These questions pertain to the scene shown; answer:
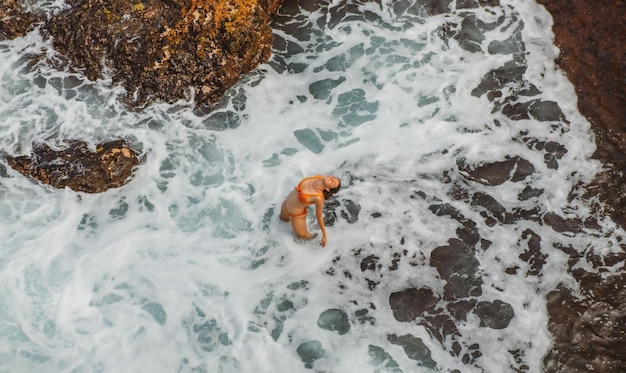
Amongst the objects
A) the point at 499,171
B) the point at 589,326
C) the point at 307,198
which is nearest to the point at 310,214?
the point at 307,198

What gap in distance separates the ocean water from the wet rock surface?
0.31 m

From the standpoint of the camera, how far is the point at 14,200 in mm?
7230

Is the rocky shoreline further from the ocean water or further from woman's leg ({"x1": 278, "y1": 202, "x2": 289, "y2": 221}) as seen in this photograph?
woman's leg ({"x1": 278, "y1": 202, "x2": 289, "y2": 221})

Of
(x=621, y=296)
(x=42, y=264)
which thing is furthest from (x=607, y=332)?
(x=42, y=264)

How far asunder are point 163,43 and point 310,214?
12.1 feet

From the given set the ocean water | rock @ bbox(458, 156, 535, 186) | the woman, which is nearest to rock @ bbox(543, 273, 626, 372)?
the ocean water

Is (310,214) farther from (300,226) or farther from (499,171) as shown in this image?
(499,171)

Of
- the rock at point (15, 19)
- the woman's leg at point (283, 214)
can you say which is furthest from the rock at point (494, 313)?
the rock at point (15, 19)

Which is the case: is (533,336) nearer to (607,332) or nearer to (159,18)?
(607,332)

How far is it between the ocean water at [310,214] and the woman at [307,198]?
1.47ft

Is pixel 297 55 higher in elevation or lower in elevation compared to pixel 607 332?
higher

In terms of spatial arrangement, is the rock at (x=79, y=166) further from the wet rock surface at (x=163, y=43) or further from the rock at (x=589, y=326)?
the rock at (x=589, y=326)

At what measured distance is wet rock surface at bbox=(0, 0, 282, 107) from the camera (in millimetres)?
8109

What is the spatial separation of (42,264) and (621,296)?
748cm
